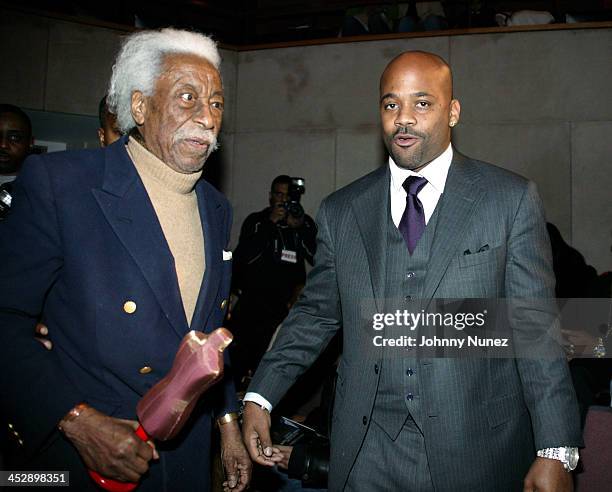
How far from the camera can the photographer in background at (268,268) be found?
4.93 meters

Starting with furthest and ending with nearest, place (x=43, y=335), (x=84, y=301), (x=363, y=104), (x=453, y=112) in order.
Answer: (x=363, y=104), (x=453, y=112), (x=43, y=335), (x=84, y=301)

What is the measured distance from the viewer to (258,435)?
2.02m

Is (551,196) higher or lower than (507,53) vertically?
lower

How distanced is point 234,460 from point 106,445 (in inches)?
25.0

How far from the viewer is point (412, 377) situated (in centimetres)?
189

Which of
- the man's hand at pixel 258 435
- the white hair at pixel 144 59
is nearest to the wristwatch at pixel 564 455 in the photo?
the man's hand at pixel 258 435

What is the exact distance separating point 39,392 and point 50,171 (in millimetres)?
587

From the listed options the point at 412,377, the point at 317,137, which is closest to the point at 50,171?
the point at 412,377

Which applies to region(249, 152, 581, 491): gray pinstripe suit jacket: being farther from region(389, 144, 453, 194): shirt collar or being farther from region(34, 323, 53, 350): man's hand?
region(34, 323, 53, 350): man's hand

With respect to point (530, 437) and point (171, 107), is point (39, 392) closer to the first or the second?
point (171, 107)

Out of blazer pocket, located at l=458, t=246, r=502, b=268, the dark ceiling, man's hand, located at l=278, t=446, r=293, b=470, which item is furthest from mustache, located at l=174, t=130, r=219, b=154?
the dark ceiling

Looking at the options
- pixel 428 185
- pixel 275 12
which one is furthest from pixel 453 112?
pixel 275 12

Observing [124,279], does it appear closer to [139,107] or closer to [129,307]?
[129,307]

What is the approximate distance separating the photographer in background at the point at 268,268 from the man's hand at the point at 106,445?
3.26 meters
